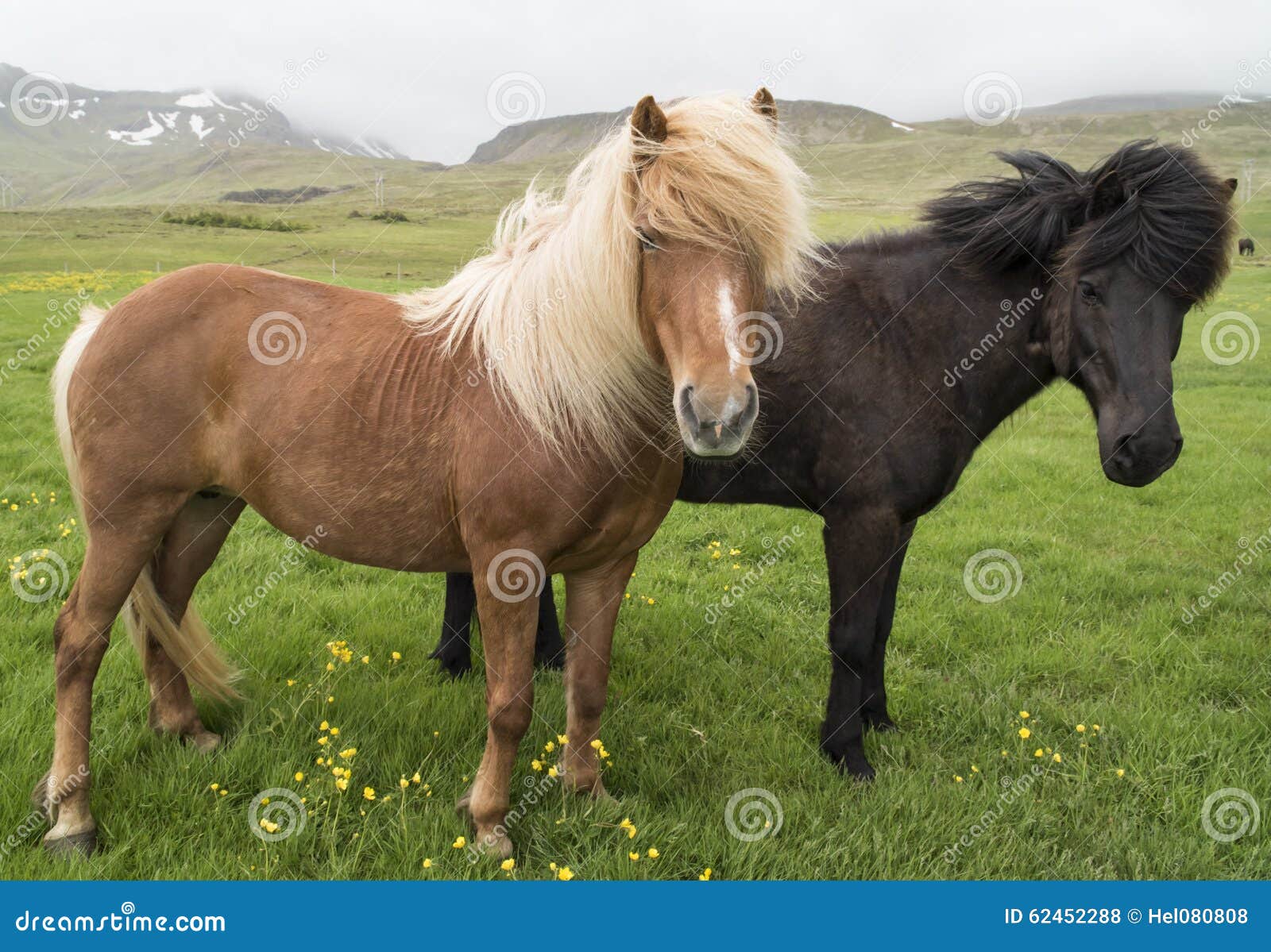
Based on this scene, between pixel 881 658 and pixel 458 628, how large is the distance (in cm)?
251

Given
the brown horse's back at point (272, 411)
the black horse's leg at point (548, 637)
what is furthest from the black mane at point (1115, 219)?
the black horse's leg at point (548, 637)

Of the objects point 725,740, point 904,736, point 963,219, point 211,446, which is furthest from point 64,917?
point 963,219

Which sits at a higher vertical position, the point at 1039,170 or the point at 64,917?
the point at 1039,170

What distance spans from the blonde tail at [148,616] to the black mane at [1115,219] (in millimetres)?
4319

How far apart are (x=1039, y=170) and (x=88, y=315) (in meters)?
4.75

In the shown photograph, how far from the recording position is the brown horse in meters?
2.63

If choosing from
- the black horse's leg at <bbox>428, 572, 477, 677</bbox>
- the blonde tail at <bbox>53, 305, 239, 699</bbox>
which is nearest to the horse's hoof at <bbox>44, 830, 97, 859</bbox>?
the blonde tail at <bbox>53, 305, 239, 699</bbox>

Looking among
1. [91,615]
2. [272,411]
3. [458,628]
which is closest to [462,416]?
[272,411]

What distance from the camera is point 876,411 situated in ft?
12.8

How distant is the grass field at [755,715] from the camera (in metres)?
3.21

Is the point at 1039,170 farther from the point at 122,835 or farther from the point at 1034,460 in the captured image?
the point at 1034,460

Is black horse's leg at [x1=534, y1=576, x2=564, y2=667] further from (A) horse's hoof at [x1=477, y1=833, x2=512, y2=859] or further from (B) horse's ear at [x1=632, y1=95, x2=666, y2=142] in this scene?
(B) horse's ear at [x1=632, y1=95, x2=666, y2=142]

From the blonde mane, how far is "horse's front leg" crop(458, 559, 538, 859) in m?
0.65

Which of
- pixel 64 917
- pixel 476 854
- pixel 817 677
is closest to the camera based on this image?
pixel 64 917
